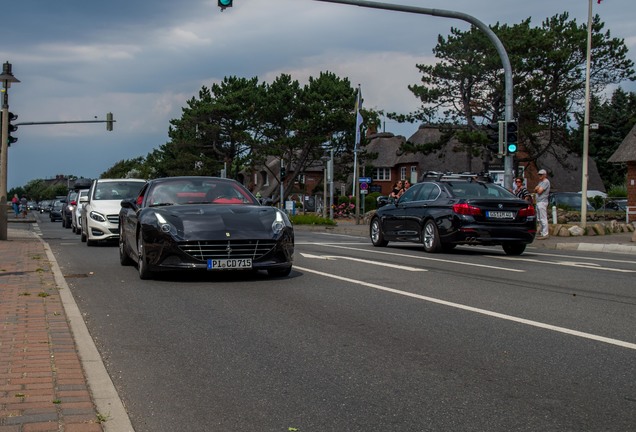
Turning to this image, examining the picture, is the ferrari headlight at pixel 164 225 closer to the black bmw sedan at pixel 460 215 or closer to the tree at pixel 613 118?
the black bmw sedan at pixel 460 215

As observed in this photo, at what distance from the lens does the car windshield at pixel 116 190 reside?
66.4ft

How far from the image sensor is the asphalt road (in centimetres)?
441

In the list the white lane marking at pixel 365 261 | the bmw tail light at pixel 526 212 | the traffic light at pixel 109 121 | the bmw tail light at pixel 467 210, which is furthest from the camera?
the traffic light at pixel 109 121

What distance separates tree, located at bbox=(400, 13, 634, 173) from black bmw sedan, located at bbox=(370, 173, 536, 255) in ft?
105

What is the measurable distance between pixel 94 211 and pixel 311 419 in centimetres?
1561

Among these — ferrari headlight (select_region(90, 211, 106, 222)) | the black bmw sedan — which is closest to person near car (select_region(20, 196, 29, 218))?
ferrari headlight (select_region(90, 211, 106, 222))

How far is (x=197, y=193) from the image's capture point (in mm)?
11570

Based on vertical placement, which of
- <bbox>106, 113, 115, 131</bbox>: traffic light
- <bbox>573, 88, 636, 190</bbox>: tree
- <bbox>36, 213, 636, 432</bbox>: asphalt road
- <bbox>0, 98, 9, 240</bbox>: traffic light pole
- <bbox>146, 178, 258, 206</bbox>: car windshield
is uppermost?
<bbox>573, 88, 636, 190</bbox>: tree

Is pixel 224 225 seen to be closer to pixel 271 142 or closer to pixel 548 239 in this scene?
pixel 548 239

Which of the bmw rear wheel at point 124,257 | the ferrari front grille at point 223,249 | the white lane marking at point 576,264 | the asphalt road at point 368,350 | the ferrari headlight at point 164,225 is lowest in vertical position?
the asphalt road at point 368,350

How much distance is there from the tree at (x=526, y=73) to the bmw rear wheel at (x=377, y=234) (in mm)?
30642

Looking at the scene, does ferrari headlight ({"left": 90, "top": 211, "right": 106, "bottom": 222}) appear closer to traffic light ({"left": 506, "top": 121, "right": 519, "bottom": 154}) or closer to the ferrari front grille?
the ferrari front grille

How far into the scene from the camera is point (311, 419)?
431 cm

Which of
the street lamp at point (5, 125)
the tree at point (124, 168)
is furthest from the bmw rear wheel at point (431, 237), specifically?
the tree at point (124, 168)
